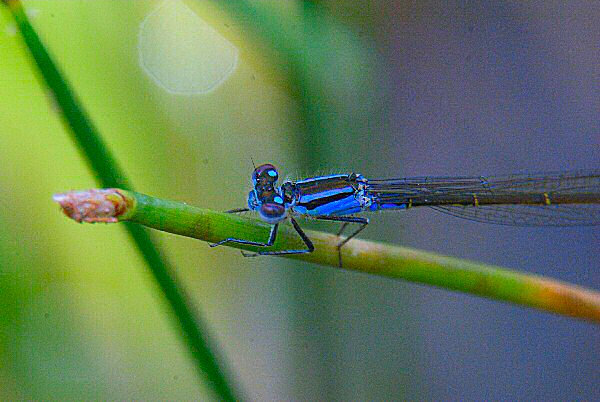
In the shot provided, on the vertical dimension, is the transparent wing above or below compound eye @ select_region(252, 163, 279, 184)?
above

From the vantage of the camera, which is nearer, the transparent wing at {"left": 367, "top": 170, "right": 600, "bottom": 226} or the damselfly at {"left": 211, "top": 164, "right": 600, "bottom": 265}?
the damselfly at {"left": 211, "top": 164, "right": 600, "bottom": 265}

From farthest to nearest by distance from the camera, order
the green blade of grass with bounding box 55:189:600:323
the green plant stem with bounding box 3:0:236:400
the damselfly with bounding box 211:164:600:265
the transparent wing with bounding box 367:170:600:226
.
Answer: the transparent wing with bounding box 367:170:600:226
the damselfly with bounding box 211:164:600:265
the green plant stem with bounding box 3:0:236:400
the green blade of grass with bounding box 55:189:600:323

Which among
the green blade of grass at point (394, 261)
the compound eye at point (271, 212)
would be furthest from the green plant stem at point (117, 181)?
the compound eye at point (271, 212)

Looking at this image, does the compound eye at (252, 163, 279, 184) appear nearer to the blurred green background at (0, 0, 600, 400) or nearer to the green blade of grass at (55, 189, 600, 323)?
the blurred green background at (0, 0, 600, 400)

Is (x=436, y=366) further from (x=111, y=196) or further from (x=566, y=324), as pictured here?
(x=111, y=196)

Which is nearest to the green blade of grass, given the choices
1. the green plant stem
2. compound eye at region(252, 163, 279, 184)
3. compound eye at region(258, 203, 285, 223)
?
compound eye at region(258, 203, 285, 223)

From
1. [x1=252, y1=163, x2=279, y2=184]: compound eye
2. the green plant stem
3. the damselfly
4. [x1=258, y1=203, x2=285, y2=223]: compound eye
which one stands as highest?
the damselfly
